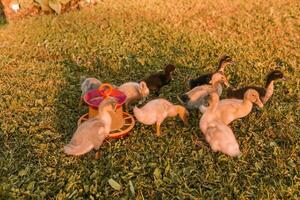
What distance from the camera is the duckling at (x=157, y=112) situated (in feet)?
19.3

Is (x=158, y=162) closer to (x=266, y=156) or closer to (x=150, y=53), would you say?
(x=266, y=156)

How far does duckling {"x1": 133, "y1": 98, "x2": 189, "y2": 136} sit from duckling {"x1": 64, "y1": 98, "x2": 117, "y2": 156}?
0.46 m

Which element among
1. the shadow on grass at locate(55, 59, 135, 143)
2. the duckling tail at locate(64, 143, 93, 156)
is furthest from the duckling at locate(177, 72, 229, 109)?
the duckling tail at locate(64, 143, 93, 156)

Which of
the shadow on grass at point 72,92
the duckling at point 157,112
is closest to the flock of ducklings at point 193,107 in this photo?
the duckling at point 157,112

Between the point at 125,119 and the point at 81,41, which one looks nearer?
the point at 125,119

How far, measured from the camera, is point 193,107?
21.5 feet

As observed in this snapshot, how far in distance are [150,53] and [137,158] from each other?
3939 mm

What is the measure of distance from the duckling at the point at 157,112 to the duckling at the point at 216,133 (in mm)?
608

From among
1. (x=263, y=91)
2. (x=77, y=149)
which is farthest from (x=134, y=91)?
(x=263, y=91)

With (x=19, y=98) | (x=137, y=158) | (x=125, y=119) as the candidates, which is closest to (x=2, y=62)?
(x=19, y=98)

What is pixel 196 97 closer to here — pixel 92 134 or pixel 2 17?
pixel 92 134

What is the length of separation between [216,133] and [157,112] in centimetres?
93

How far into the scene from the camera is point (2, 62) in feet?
28.9

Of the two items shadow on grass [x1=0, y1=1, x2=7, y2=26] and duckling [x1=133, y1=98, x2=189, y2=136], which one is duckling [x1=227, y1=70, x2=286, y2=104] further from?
shadow on grass [x1=0, y1=1, x2=7, y2=26]
